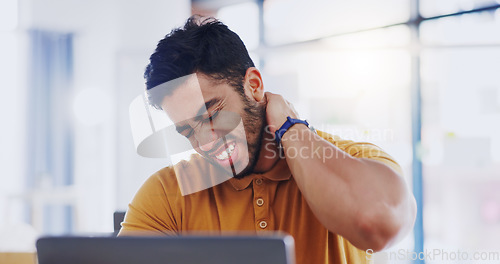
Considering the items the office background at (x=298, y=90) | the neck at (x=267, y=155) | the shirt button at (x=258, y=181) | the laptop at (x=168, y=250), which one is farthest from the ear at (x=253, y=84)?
the office background at (x=298, y=90)

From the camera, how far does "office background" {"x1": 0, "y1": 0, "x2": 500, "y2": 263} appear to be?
3.16 m

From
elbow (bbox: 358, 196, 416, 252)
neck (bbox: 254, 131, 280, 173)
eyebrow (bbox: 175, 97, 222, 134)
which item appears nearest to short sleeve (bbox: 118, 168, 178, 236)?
eyebrow (bbox: 175, 97, 222, 134)

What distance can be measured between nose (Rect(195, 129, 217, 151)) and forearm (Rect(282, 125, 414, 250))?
0.77 feet

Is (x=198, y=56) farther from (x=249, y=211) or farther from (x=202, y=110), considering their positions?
(x=249, y=211)

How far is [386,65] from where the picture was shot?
11.1 ft

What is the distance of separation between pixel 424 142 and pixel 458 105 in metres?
0.34

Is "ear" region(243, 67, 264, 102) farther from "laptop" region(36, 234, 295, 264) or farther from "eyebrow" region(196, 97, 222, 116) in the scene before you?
"laptop" region(36, 234, 295, 264)

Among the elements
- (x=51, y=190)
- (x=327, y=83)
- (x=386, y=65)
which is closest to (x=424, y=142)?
(x=386, y=65)

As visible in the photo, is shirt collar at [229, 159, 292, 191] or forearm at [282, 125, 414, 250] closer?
forearm at [282, 125, 414, 250]

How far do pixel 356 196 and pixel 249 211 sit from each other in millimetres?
324

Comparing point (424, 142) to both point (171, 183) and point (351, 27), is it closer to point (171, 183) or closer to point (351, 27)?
point (351, 27)

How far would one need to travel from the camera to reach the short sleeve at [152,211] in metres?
1.12

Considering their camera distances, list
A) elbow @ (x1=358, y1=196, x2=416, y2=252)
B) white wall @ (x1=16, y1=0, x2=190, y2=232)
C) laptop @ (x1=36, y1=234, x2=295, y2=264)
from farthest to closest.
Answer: white wall @ (x1=16, y1=0, x2=190, y2=232), elbow @ (x1=358, y1=196, x2=416, y2=252), laptop @ (x1=36, y1=234, x2=295, y2=264)

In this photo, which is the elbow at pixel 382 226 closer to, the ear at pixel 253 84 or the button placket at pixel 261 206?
the button placket at pixel 261 206
